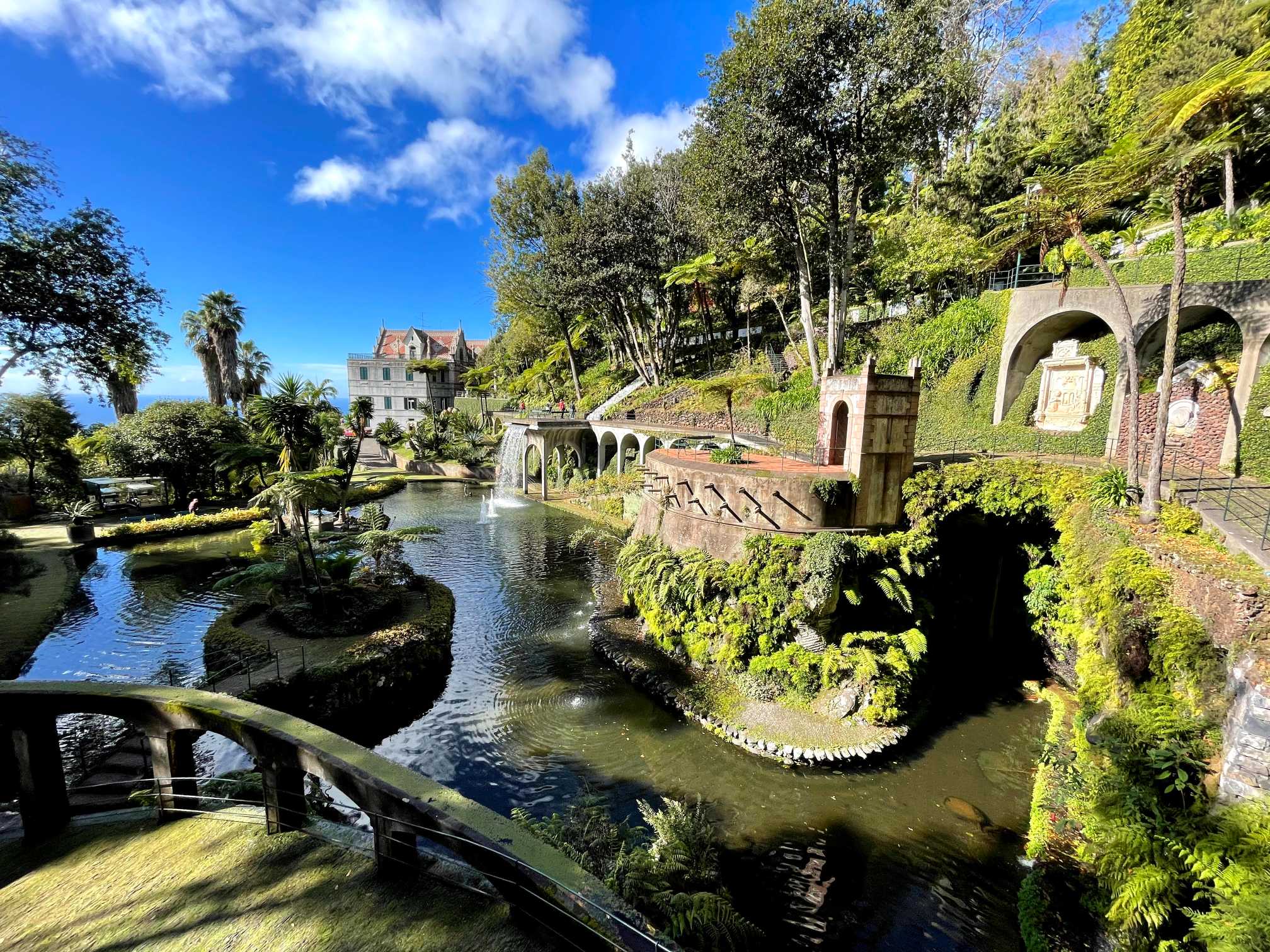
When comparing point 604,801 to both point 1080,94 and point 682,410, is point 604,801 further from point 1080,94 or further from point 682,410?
point 1080,94

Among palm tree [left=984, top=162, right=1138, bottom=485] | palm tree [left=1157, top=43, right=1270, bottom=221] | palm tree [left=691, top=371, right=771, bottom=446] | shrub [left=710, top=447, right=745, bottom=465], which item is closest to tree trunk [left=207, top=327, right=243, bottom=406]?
palm tree [left=691, top=371, right=771, bottom=446]

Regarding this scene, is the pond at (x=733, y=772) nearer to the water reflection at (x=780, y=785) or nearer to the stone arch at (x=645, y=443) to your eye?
the water reflection at (x=780, y=785)

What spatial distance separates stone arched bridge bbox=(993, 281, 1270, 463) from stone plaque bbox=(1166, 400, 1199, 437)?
0.75 meters

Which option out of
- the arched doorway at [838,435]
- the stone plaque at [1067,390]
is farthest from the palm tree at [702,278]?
the stone plaque at [1067,390]

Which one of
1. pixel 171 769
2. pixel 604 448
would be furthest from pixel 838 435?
pixel 604 448

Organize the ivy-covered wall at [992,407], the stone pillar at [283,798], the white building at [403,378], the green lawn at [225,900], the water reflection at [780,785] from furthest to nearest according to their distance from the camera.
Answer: the white building at [403,378]
the ivy-covered wall at [992,407]
the water reflection at [780,785]
the stone pillar at [283,798]
the green lawn at [225,900]

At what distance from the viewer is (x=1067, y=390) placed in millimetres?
18562

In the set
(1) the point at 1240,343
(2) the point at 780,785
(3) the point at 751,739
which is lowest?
(2) the point at 780,785

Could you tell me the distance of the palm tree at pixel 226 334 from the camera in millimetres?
36250

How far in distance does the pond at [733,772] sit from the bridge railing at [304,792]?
658cm

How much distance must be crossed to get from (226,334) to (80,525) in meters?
19.3

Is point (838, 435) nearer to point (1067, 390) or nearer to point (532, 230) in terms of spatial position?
point (1067, 390)

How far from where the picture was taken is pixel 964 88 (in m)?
19.2

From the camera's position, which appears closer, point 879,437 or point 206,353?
point 879,437
